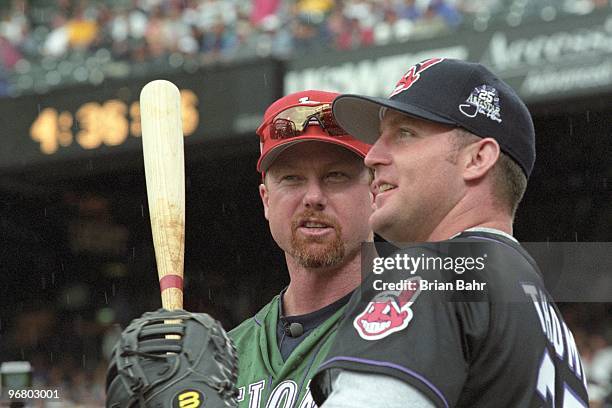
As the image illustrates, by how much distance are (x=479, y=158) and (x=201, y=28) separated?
6.82 metres

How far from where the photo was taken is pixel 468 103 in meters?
1.37

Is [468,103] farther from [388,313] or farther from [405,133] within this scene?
[388,313]

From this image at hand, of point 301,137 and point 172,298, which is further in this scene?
point 301,137

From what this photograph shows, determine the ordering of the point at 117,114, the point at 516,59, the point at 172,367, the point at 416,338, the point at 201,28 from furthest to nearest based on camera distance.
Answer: the point at 201,28
the point at 117,114
the point at 516,59
the point at 172,367
the point at 416,338

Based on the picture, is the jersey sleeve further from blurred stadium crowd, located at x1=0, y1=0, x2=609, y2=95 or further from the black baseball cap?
blurred stadium crowd, located at x1=0, y1=0, x2=609, y2=95

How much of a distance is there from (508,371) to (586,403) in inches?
8.0

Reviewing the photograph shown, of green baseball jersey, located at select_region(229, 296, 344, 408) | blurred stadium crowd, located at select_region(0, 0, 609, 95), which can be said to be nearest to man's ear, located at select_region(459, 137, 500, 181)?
green baseball jersey, located at select_region(229, 296, 344, 408)

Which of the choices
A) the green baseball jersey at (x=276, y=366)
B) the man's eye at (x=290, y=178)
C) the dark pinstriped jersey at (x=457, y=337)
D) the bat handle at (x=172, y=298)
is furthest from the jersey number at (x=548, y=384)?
the man's eye at (x=290, y=178)

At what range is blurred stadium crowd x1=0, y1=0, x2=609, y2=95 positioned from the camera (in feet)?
20.8

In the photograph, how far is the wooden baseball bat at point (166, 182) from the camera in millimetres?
1674

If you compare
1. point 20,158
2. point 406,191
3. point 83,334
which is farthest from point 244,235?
point 406,191

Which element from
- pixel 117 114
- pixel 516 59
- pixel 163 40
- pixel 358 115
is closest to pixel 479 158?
pixel 358 115

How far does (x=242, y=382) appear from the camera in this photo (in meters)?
1.88

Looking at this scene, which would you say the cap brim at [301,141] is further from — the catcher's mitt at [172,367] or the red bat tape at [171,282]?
the catcher's mitt at [172,367]
